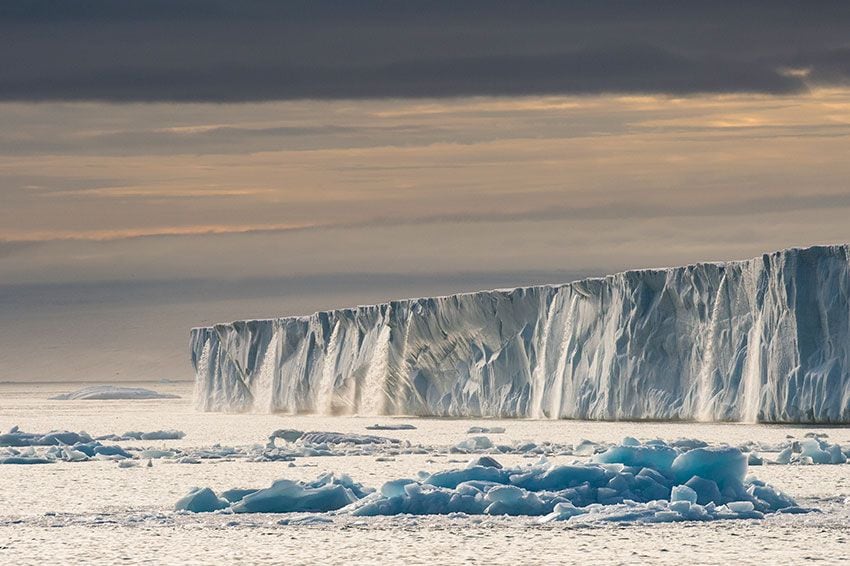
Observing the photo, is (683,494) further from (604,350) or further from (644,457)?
(604,350)

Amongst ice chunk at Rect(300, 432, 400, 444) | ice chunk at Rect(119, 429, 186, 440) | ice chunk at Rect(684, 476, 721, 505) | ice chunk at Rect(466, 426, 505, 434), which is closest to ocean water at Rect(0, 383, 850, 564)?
ice chunk at Rect(684, 476, 721, 505)

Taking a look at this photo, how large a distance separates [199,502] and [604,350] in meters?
19.2

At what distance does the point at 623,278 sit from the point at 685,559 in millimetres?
21447

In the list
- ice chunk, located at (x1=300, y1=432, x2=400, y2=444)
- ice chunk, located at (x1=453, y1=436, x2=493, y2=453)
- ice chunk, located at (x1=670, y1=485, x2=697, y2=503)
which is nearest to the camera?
ice chunk, located at (x1=670, y1=485, x2=697, y2=503)

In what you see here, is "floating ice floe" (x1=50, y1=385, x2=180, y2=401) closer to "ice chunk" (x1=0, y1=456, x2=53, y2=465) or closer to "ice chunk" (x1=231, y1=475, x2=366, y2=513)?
"ice chunk" (x1=0, y1=456, x2=53, y2=465)

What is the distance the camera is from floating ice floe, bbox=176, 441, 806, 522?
11.9 metres

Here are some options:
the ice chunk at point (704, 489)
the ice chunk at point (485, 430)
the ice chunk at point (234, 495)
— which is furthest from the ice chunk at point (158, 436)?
the ice chunk at point (704, 489)

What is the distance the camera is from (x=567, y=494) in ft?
40.7

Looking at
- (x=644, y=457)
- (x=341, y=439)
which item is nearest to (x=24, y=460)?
(x=341, y=439)

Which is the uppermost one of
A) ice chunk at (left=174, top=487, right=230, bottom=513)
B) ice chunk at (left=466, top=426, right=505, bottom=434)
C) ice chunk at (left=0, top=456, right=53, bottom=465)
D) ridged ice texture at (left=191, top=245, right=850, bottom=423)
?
ridged ice texture at (left=191, top=245, right=850, bottom=423)

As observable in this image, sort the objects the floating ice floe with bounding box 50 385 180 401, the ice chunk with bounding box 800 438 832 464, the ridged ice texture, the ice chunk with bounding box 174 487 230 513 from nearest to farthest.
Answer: the ice chunk with bounding box 174 487 230 513 → the ice chunk with bounding box 800 438 832 464 → the ridged ice texture → the floating ice floe with bounding box 50 385 180 401

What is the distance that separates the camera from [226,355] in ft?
163

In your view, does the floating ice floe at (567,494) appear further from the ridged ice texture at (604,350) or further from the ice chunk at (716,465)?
the ridged ice texture at (604,350)

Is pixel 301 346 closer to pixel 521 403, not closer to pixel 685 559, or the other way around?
pixel 521 403
